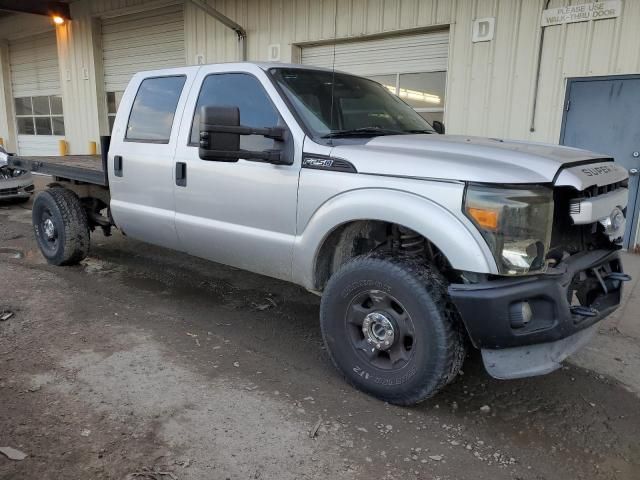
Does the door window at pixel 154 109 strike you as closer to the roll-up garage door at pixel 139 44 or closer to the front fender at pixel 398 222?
the front fender at pixel 398 222

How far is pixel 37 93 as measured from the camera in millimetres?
17656

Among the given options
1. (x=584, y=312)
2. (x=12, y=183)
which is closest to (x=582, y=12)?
(x=584, y=312)

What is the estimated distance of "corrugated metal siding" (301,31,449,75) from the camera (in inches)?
328

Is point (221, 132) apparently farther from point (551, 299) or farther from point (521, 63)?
point (521, 63)

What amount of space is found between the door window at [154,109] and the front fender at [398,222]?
1.75 metres

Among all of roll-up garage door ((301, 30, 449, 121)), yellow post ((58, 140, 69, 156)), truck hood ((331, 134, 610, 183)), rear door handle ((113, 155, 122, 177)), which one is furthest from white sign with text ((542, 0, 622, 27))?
yellow post ((58, 140, 69, 156))

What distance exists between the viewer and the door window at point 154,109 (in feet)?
14.1

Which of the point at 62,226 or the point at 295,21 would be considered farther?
the point at 295,21

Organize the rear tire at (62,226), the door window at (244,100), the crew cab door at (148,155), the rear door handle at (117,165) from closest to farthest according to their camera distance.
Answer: the door window at (244,100)
the crew cab door at (148,155)
the rear door handle at (117,165)
the rear tire at (62,226)

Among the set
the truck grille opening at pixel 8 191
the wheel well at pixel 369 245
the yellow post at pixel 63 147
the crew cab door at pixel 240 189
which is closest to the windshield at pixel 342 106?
the crew cab door at pixel 240 189

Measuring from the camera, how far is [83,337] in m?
3.86

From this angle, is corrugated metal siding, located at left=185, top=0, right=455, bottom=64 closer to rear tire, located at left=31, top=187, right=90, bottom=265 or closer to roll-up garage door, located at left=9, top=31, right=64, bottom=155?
rear tire, located at left=31, top=187, right=90, bottom=265

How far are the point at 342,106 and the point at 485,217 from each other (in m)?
1.68

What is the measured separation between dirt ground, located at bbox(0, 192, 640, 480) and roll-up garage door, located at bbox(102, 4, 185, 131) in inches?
379
